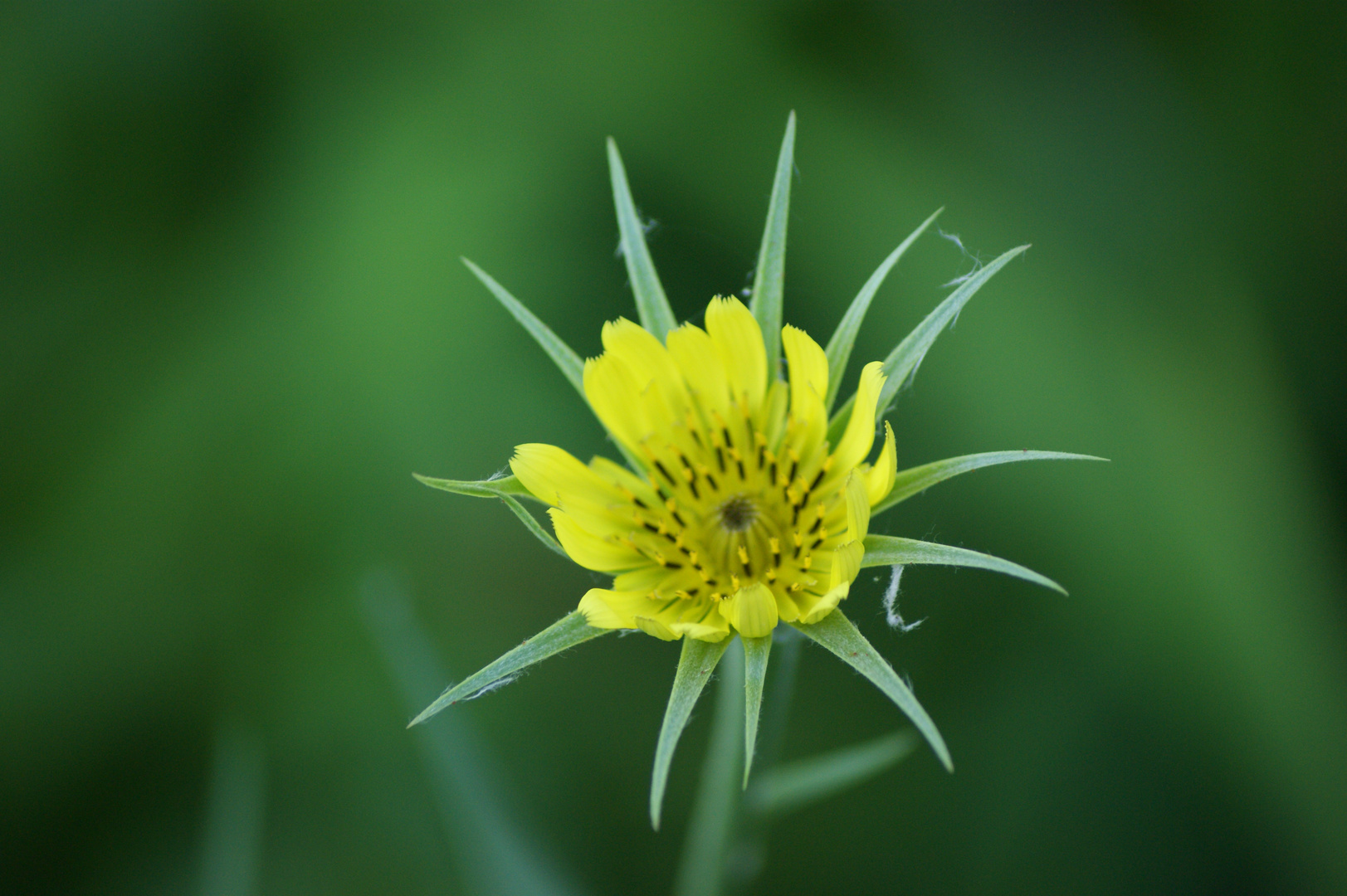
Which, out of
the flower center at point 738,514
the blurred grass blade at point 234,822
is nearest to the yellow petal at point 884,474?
the flower center at point 738,514

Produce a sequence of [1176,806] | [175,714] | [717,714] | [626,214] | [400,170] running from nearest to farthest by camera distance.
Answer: [626,214] → [717,714] → [1176,806] → [175,714] → [400,170]

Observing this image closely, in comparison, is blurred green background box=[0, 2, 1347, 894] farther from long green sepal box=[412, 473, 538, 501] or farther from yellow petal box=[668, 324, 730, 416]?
long green sepal box=[412, 473, 538, 501]

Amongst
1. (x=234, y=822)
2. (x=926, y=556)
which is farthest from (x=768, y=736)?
(x=234, y=822)

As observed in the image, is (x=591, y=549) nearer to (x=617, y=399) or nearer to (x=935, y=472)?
(x=617, y=399)

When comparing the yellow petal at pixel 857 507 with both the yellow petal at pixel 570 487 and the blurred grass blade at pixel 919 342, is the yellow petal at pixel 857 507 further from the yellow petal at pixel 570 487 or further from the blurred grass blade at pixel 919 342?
the yellow petal at pixel 570 487

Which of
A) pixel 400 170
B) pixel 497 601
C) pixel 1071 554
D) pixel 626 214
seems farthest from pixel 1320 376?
pixel 400 170

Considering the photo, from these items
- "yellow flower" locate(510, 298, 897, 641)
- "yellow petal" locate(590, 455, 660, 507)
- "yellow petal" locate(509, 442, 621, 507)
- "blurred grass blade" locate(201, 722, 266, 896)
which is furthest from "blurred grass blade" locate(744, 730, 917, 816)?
"blurred grass blade" locate(201, 722, 266, 896)

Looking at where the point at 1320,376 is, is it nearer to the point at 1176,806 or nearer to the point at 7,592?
the point at 1176,806
